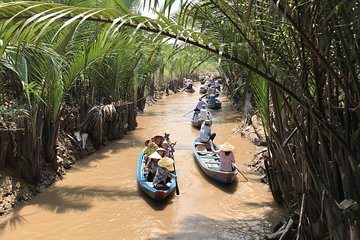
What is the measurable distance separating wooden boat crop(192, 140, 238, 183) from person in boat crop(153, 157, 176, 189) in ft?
4.23

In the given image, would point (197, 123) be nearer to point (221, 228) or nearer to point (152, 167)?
point (152, 167)

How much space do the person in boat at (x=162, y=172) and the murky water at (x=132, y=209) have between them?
1.22 ft

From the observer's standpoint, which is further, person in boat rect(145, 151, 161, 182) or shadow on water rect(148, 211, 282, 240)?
person in boat rect(145, 151, 161, 182)

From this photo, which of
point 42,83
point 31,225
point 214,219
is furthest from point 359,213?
point 42,83

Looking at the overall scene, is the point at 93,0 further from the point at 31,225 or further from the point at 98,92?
the point at 31,225

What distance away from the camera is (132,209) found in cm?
655

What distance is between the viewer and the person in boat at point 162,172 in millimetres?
6633

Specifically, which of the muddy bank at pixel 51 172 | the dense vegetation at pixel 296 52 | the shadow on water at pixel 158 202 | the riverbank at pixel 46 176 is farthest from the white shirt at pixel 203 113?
the dense vegetation at pixel 296 52

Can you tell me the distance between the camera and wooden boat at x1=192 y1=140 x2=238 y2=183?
753cm

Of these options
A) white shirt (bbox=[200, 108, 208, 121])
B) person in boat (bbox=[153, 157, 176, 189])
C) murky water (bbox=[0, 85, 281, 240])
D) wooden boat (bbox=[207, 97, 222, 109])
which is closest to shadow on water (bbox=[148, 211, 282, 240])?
murky water (bbox=[0, 85, 281, 240])

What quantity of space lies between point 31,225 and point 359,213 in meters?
4.81

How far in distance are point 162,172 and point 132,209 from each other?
86 cm

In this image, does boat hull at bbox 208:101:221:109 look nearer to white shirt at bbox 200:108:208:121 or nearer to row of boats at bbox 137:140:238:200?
white shirt at bbox 200:108:208:121

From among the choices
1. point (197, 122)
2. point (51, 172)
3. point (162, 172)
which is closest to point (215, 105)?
point (197, 122)
